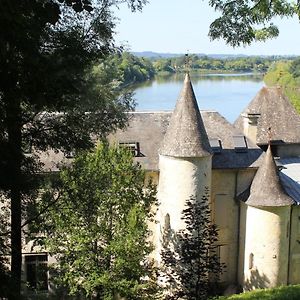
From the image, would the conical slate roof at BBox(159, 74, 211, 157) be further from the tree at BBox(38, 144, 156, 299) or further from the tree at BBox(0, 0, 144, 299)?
the tree at BBox(0, 0, 144, 299)

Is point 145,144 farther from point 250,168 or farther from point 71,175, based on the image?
point 71,175

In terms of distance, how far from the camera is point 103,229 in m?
16.0

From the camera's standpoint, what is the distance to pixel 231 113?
211 ft

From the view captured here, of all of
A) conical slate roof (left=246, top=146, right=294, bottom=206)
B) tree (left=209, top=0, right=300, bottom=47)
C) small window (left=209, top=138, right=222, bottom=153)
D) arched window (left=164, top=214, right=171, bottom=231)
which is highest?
tree (left=209, top=0, right=300, bottom=47)

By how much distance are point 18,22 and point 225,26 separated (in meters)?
4.86

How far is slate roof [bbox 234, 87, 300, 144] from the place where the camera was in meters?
23.5

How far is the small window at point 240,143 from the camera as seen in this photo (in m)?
21.2

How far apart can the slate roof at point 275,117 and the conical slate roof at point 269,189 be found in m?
3.98

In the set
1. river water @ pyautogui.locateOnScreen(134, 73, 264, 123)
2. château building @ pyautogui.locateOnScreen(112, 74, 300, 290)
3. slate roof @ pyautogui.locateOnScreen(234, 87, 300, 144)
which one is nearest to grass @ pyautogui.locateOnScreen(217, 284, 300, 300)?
château building @ pyautogui.locateOnScreen(112, 74, 300, 290)

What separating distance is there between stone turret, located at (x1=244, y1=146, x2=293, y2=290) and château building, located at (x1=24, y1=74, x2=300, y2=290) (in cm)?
4

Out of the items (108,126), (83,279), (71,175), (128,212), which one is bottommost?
(83,279)

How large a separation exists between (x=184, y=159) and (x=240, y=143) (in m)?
3.83

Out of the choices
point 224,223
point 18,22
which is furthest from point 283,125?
point 18,22

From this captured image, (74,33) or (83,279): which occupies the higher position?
(74,33)
